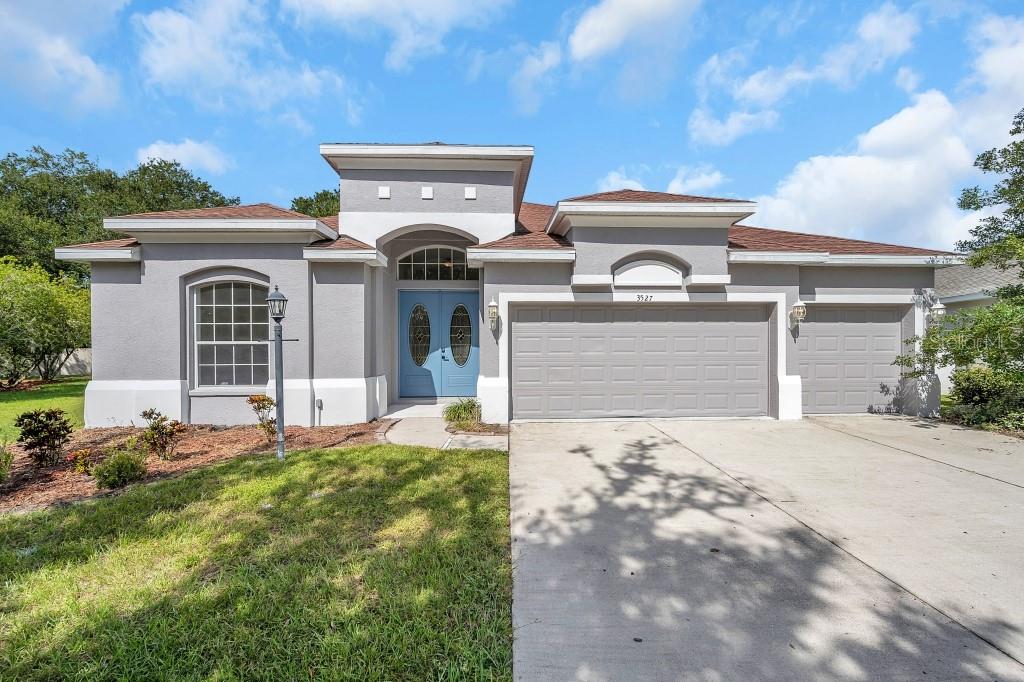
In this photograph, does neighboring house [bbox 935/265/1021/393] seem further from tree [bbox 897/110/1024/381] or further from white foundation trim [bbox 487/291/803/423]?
white foundation trim [bbox 487/291/803/423]

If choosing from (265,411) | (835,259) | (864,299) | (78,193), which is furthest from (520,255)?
(78,193)

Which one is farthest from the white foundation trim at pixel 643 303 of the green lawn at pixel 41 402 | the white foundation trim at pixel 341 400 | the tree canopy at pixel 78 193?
the tree canopy at pixel 78 193

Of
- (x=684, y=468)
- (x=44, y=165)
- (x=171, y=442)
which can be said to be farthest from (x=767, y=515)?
(x=44, y=165)

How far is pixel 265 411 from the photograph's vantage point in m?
7.71

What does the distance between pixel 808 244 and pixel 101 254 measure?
1331cm

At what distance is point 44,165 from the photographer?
98.4 feet

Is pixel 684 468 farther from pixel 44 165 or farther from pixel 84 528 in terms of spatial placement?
pixel 44 165

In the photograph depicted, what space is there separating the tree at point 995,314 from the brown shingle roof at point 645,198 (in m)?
4.43

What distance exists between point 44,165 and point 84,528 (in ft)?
131

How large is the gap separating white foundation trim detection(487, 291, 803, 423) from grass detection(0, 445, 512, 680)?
10.7 ft

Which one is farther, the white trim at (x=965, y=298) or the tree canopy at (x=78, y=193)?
the tree canopy at (x=78, y=193)

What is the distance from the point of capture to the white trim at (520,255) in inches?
320

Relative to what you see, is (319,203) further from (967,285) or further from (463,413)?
(967,285)

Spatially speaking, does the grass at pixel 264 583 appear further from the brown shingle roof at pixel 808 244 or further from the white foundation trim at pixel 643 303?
the brown shingle roof at pixel 808 244
